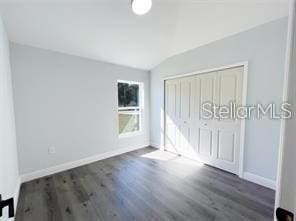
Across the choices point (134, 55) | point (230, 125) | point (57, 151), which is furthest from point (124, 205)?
point (134, 55)

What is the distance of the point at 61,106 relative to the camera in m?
2.76

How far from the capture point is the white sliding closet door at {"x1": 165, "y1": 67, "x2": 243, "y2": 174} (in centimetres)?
261

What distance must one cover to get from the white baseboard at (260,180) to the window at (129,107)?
2623mm

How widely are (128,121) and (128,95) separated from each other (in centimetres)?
69

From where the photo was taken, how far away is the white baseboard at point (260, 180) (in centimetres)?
221

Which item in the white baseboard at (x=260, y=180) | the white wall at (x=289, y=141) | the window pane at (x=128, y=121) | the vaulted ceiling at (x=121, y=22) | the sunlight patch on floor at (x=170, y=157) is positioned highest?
the vaulted ceiling at (x=121, y=22)

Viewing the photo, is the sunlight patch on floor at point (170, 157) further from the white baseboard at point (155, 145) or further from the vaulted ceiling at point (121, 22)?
the vaulted ceiling at point (121, 22)

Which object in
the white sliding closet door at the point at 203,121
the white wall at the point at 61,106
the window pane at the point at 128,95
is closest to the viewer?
the white wall at the point at 61,106

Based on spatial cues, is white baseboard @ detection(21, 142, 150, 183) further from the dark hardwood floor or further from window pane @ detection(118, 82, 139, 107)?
window pane @ detection(118, 82, 139, 107)

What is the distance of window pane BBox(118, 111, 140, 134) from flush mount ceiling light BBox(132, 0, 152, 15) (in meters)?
2.30

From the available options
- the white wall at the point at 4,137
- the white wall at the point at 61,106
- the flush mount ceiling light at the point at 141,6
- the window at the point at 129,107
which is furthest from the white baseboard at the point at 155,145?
the flush mount ceiling light at the point at 141,6

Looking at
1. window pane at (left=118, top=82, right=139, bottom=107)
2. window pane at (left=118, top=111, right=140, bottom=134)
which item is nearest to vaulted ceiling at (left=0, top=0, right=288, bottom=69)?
window pane at (left=118, top=82, right=139, bottom=107)

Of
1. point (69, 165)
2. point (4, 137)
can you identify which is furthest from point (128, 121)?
point (4, 137)

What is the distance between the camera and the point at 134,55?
3.21 meters
